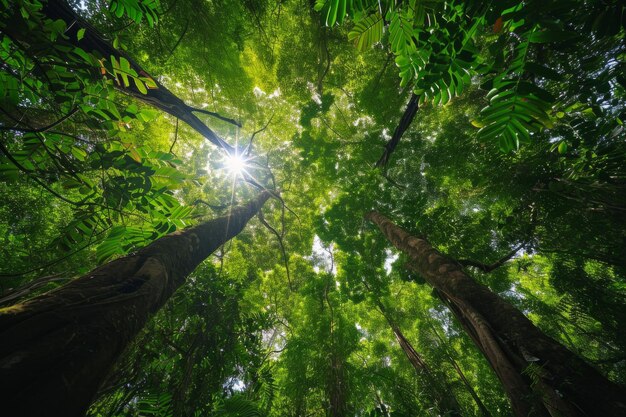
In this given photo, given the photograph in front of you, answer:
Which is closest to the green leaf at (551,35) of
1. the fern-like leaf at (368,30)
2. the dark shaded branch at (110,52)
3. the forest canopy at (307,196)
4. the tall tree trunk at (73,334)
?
the forest canopy at (307,196)

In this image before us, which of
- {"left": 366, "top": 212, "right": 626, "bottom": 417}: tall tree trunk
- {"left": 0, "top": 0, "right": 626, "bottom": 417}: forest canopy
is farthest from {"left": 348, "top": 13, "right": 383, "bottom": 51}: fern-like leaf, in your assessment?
{"left": 366, "top": 212, "right": 626, "bottom": 417}: tall tree trunk

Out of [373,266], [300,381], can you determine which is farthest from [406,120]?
[300,381]

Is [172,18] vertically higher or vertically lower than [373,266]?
higher

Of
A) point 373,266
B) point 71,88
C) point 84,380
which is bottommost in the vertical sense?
point 84,380

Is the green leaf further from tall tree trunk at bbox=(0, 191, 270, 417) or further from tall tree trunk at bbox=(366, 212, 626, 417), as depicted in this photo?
tall tree trunk at bbox=(0, 191, 270, 417)

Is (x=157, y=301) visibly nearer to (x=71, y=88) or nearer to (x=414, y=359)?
(x=71, y=88)

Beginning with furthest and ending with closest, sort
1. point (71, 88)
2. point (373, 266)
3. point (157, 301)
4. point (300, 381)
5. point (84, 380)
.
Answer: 1. point (373, 266)
2. point (300, 381)
3. point (157, 301)
4. point (71, 88)
5. point (84, 380)

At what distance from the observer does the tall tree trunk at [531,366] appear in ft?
4.12

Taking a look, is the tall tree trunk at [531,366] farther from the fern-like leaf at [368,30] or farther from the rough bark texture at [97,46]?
the rough bark texture at [97,46]

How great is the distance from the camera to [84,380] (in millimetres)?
789

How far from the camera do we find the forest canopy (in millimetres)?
1068

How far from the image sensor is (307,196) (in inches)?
322

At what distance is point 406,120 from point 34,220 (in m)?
8.85

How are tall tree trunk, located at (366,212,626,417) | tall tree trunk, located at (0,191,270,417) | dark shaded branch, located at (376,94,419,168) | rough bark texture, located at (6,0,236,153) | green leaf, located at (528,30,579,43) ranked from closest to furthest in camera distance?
tall tree trunk, located at (0,191,270,417) → green leaf, located at (528,30,579,43) → tall tree trunk, located at (366,212,626,417) → rough bark texture, located at (6,0,236,153) → dark shaded branch, located at (376,94,419,168)
